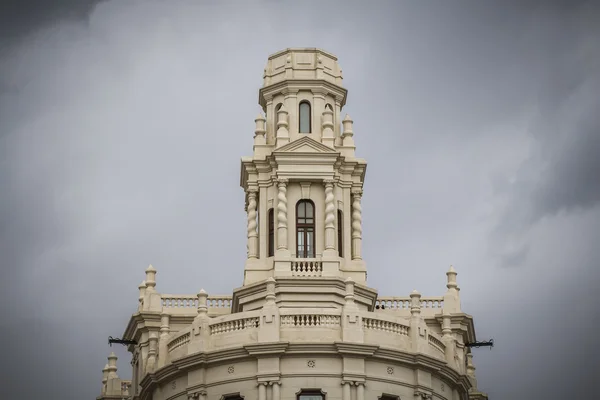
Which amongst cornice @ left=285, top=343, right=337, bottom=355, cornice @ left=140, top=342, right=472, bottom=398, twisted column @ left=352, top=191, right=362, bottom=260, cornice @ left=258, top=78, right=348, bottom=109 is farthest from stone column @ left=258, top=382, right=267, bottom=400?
cornice @ left=258, top=78, right=348, bottom=109

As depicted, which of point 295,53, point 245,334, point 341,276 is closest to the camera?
point 245,334

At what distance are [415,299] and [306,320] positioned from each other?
6023 mm

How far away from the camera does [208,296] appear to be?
89.8 m

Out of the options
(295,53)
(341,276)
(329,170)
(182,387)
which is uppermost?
(295,53)

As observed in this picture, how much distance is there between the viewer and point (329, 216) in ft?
290

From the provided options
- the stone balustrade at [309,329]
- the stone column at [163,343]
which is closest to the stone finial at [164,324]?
the stone column at [163,343]

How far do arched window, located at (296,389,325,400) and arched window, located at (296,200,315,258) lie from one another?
1104 cm

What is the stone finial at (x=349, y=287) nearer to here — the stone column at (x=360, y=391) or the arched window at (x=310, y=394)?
the stone column at (x=360, y=391)

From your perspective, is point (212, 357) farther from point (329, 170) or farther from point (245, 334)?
point (329, 170)

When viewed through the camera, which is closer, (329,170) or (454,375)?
(454,375)

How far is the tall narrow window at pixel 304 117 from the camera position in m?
91.6

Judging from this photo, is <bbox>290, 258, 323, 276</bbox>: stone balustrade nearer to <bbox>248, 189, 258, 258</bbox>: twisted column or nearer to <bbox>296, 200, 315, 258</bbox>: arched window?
<bbox>296, 200, 315, 258</bbox>: arched window

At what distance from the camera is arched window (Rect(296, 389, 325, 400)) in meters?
78.8

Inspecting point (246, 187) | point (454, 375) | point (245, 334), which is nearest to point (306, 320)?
point (245, 334)
